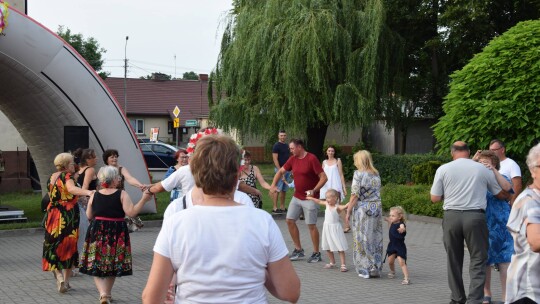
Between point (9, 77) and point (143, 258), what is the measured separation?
18.1 ft

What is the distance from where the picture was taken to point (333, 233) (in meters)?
10.8

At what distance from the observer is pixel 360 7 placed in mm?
26156

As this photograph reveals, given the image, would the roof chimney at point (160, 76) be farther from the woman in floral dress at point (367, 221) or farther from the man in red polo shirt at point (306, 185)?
the woman in floral dress at point (367, 221)

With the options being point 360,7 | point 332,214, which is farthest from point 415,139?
point 332,214

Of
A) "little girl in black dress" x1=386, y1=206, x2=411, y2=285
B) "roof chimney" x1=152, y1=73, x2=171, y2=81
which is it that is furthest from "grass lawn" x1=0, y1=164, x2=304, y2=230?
"roof chimney" x1=152, y1=73, x2=171, y2=81

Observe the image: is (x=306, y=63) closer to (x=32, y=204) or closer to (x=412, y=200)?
(x=412, y=200)

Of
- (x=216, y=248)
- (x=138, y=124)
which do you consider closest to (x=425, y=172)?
(x=216, y=248)

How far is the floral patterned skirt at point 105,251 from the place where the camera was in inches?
326

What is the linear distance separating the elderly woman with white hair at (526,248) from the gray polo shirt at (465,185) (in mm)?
3465

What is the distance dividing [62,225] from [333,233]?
373 cm

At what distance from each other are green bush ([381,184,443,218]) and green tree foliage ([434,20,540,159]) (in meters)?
1.78

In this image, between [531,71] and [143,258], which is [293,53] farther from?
[143,258]

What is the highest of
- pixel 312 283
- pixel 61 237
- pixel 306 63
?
pixel 306 63

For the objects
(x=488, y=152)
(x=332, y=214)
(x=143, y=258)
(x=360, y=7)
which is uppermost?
(x=360, y=7)
